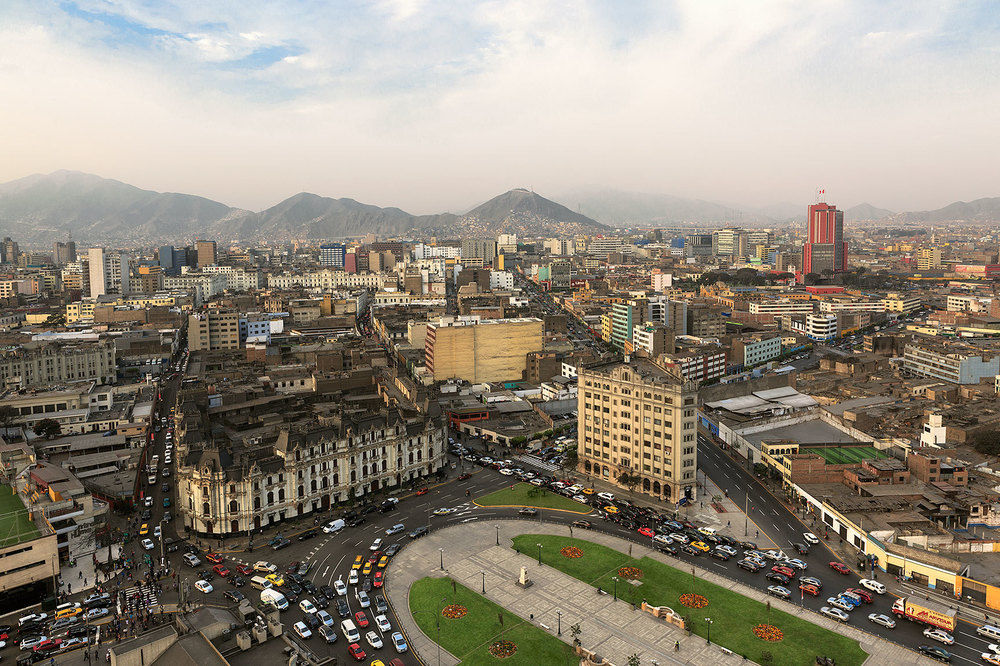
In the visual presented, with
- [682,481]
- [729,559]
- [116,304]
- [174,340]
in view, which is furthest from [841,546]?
[116,304]

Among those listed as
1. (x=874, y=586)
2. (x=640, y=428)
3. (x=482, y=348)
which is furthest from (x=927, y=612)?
(x=482, y=348)

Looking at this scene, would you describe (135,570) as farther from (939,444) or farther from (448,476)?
(939,444)

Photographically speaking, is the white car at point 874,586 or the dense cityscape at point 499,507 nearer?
the dense cityscape at point 499,507

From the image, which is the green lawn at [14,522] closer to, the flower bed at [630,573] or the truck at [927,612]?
the flower bed at [630,573]

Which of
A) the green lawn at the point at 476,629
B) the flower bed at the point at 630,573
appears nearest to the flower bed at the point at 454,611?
the green lawn at the point at 476,629

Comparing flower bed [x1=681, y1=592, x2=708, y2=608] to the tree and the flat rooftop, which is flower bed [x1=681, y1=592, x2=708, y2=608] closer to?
the flat rooftop

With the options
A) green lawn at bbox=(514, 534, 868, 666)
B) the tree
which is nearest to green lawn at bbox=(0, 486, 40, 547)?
the tree
